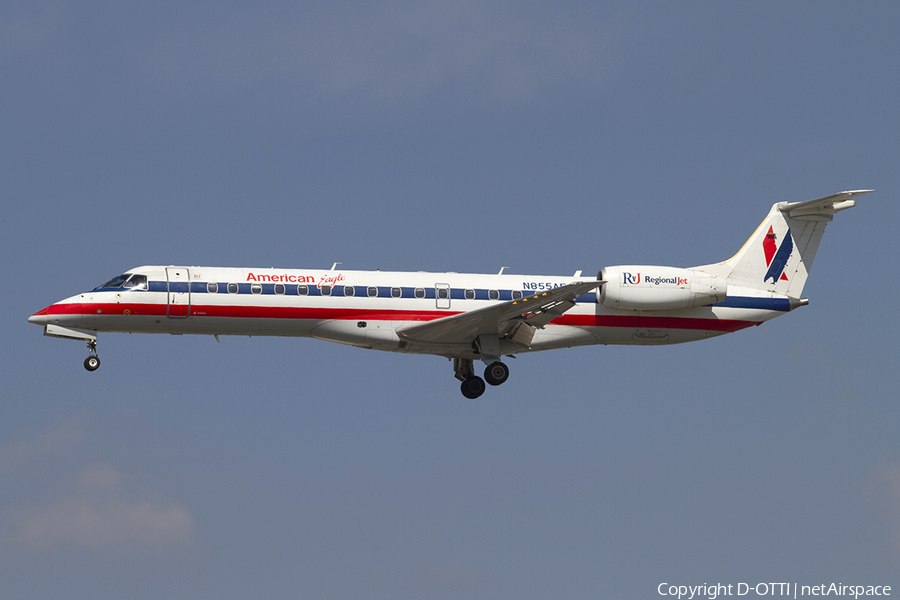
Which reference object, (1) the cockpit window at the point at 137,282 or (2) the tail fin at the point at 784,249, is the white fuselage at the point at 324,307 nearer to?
(1) the cockpit window at the point at 137,282

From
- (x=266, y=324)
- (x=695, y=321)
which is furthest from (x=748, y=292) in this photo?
(x=266, y=324)

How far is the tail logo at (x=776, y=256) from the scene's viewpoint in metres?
33.6

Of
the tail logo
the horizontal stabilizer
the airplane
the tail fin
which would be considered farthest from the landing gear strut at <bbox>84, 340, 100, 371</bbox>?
the horizontal stabilizer

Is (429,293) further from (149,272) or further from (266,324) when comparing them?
(149,272)

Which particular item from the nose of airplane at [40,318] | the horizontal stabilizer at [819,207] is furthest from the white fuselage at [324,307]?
the horizontal stabilizer at [819,207]

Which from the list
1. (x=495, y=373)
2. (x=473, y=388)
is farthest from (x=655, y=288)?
(x=473, y=388)

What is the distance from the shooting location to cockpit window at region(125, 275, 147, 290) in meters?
29.8

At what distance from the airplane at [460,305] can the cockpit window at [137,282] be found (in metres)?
0.04

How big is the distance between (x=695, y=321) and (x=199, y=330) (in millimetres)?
14329

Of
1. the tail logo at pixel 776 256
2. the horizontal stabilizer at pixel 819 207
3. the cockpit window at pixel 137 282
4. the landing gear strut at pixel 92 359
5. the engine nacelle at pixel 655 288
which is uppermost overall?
the horizontal stabilizer at pixel 819 207

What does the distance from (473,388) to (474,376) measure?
1.56 ft

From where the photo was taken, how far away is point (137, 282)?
98.0ft

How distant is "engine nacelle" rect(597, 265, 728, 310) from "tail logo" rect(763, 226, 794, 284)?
2.60 meters

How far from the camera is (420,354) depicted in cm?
3170
